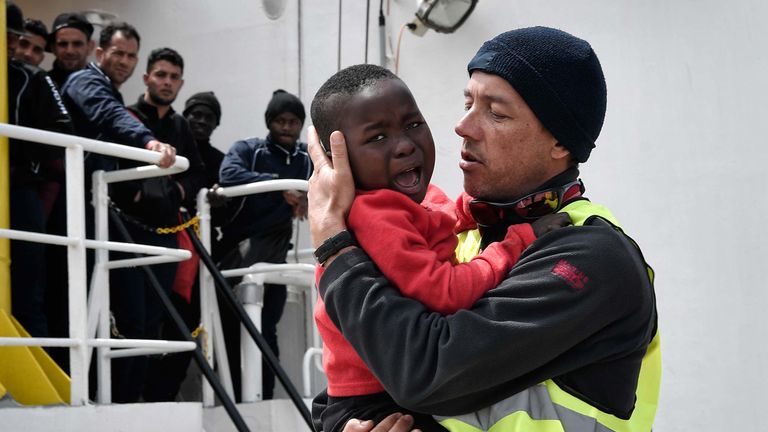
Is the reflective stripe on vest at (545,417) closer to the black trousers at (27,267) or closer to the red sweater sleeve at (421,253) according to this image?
the red sweater sleeve at (421,253)

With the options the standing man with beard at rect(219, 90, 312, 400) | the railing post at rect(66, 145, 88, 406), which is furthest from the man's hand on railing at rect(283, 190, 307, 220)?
the railing post at rect(66, 145, 88, 406)

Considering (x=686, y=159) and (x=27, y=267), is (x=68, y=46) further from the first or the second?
(x=686, y=159)

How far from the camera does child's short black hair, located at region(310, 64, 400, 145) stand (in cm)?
207

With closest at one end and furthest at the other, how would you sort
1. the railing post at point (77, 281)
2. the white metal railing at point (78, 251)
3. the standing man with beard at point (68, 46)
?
the white metal railing at point (78, 251)
the railing post at point (77, 281)
the standing man with beard at point (68, 46)

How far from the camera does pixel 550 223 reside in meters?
1.93

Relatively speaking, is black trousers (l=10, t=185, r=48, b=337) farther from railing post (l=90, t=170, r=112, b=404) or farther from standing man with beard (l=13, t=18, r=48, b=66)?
standing man with beard (l=13, t=18, r=48, b=66)

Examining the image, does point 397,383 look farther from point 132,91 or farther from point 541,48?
point 132,91

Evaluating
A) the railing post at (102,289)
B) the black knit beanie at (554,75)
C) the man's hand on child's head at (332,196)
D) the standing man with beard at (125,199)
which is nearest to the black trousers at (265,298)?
the standing man with beard at (125,199)

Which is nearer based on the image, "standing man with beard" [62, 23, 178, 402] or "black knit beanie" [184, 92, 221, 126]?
"standing man with beard" [62, 23, 178, 402]

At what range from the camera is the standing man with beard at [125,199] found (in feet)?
15.3

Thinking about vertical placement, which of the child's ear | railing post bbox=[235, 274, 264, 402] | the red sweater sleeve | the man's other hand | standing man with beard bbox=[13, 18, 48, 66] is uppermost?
standing man with beard bbox=[13, 18, 48, 66]

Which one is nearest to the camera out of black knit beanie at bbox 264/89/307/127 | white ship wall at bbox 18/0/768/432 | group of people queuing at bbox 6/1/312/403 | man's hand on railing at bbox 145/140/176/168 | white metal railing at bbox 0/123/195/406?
white metal railing at bbox 0/123/195/406

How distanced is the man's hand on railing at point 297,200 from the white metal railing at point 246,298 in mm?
297

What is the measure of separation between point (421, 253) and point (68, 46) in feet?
13.6
